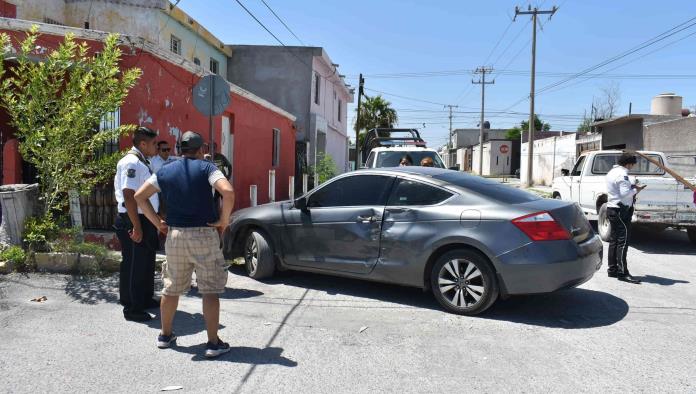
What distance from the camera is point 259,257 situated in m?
6.62

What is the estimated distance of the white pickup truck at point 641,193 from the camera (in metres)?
9.66

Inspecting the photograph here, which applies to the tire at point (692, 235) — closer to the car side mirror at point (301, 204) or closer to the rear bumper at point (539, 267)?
the rear bumper at point (539, 267)

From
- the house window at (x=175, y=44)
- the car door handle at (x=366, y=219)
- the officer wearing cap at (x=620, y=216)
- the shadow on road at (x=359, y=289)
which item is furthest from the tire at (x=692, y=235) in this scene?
the house window at (x=175, y=44)

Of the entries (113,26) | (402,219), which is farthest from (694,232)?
(113,26)

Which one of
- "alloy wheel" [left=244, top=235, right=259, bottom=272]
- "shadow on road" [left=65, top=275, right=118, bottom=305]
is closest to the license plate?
"alloy wheel" [left=244, top=235, right=259, bottom=272]

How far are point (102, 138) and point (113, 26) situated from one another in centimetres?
908

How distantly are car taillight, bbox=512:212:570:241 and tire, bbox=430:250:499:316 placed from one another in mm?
476

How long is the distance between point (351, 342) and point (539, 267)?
1854mm

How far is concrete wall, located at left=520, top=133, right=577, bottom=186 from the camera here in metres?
31.2

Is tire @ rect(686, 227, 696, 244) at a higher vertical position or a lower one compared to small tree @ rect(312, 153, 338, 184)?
lower

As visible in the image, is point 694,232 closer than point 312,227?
No

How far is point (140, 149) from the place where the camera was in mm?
5051

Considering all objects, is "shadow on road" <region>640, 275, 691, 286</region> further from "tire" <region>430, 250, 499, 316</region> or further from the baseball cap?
the baseball cap

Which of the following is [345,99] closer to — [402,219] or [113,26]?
[113,26]
